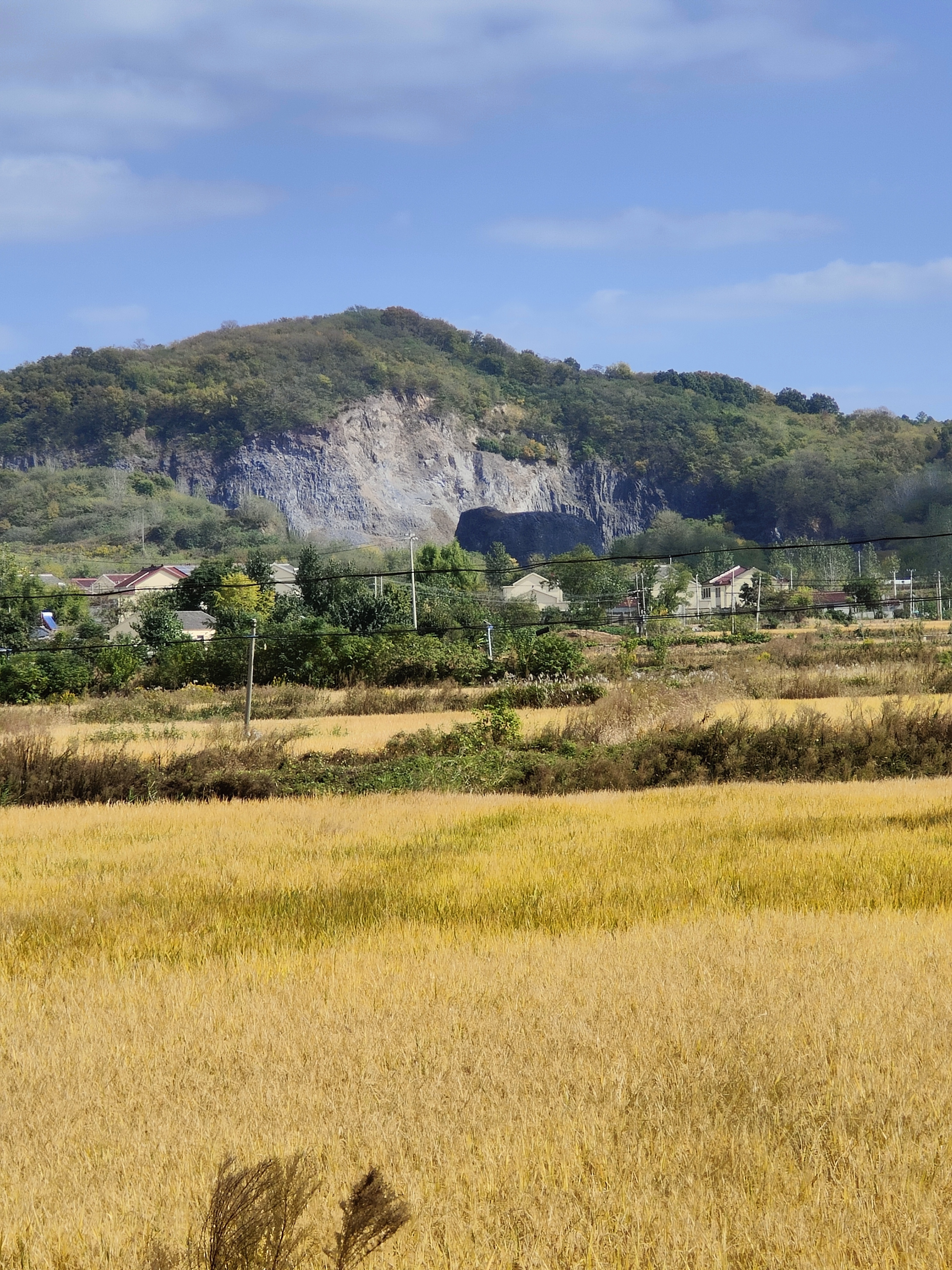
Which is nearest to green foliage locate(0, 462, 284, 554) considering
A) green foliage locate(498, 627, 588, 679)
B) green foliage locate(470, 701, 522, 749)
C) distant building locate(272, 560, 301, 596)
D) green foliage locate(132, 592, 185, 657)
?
distant building locate(272, 560, 301, 596)

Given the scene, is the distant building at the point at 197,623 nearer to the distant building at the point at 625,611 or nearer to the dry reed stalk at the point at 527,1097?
the distant building at the point at 625,611

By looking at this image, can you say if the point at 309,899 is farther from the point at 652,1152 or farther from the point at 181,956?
the point at 652,1152

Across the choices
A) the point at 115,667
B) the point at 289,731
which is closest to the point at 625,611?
the point at 115,667

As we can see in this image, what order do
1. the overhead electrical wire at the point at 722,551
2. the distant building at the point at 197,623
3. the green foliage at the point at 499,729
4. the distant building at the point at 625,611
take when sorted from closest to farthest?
the green foliage at the point at 499,729, the overhead electrical wire at the point at 722,551, the distant building at the point at 197,623, the distant building at the point at 625,611

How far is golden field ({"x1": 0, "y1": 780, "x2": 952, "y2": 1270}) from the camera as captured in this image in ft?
13.1

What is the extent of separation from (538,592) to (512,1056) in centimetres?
9883

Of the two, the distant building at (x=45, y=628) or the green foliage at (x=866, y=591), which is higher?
the green foliage at (x=866, y=591)

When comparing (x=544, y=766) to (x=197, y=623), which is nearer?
(x=544, y=766)

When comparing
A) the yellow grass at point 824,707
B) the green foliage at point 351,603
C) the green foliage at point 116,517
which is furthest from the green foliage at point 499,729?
the green foliage at point 116,517

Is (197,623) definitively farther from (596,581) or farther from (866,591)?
(866,591)

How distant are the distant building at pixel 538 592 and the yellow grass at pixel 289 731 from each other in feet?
168

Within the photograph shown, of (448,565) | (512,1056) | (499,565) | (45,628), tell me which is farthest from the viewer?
(499,565)

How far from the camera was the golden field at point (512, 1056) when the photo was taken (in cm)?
398

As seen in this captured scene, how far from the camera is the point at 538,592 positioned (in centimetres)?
10419
